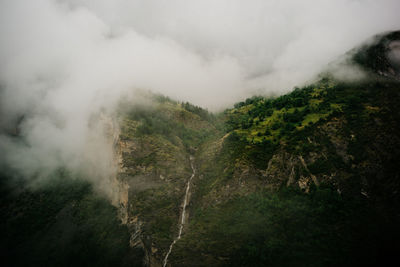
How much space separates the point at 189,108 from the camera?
563ft

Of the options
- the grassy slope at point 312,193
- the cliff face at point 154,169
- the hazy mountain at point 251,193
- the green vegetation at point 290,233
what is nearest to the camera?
the green vegetation at point 290,233

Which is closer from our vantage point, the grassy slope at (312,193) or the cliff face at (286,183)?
the grassy slope at (312,193)

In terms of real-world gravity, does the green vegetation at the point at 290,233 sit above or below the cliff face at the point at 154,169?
below

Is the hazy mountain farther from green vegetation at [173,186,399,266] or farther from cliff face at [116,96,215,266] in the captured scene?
cliff face at [116,96,215,266]

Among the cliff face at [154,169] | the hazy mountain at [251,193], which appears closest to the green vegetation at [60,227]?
the hazy mountain at [251,193]

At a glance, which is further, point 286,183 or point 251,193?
point 251,193

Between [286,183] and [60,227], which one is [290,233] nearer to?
[286,183]

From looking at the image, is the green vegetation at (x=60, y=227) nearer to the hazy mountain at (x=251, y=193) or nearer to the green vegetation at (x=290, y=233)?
the hazy mountain at (x=251, y=193)

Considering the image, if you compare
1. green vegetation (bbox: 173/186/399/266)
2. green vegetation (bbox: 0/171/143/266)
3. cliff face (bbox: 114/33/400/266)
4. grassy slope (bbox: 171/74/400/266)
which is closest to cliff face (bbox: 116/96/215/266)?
cliff face (bbox: 114/33/400/266)

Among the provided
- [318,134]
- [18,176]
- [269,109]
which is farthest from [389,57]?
[18,176]

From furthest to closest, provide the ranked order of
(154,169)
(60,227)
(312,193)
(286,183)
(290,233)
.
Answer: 1. (154,169)
2. (60,227)
3. (286,183)
4. (312,193)
5. (290,233)

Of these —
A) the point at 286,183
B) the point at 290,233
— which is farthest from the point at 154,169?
the point at 290,233

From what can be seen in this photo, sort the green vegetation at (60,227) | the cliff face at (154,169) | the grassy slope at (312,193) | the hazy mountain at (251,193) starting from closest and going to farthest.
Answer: the grassy slope at (312,193) < the hazy mountain at (251,193) < the cliff face at (154,169) < the green vegetation at (60,227)

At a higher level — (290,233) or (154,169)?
(154,169)
